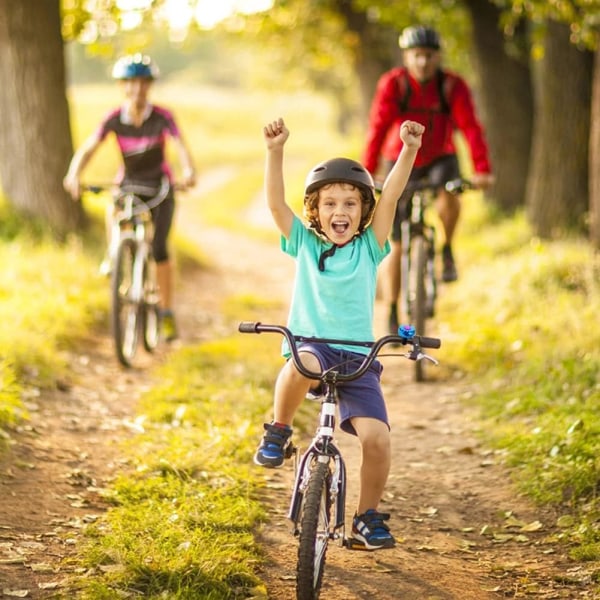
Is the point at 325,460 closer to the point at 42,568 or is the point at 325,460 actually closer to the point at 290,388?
the point at 290,388

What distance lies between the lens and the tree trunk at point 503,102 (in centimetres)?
1448

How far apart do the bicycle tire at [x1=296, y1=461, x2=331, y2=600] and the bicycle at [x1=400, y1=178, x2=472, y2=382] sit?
155 inches

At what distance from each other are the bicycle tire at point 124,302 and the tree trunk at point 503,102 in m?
7.83

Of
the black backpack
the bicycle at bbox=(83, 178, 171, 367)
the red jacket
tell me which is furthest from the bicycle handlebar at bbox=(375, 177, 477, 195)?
the bicycle at bbox=(83, 178, 171, 367)

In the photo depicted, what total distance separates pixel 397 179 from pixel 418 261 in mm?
3396

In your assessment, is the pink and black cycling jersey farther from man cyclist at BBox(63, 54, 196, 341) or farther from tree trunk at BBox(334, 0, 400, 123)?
tree trunk at BBox(334, 0, 400, 123)

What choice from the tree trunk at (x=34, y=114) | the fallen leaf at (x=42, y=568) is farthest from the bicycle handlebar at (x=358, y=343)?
the tree trunk at (x=34, y=114)

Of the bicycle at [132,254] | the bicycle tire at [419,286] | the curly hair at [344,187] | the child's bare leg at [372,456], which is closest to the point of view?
the child's bare leg at [372,456]

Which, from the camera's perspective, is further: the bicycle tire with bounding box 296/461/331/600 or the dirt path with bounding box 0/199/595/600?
the dirt path with bounding box 0/199/595/600

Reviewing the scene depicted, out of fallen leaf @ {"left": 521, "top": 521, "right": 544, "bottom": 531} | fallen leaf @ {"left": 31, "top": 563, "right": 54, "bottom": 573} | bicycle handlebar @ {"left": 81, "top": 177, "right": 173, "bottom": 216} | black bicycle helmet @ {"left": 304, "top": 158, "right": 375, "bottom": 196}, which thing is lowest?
fallen leaf @ {"left": 521, "top": 521, "right": 544, "bottom": 531}

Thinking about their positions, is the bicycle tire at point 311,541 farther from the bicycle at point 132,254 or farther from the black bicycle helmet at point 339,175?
the bicycle at point 132,254

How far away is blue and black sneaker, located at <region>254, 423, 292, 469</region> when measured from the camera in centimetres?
431

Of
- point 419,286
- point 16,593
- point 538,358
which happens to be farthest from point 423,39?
point 16,593

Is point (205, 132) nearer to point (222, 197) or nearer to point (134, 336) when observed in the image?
point (222, 197)
